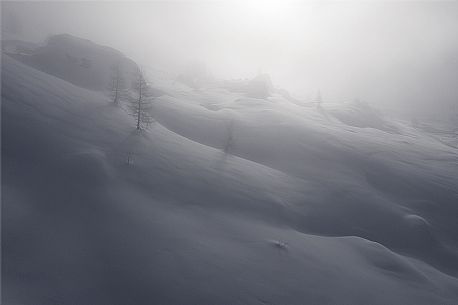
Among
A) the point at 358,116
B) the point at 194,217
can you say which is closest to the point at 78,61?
the point at 194,217

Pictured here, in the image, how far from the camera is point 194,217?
27844 millimetres

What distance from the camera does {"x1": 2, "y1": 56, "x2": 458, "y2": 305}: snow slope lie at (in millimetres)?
20594

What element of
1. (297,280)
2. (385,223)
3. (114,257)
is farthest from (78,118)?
(385,223)

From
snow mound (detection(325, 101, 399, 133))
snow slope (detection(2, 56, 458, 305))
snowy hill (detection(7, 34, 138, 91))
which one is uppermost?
snowy hill (detection(7, 34, 138, 91))

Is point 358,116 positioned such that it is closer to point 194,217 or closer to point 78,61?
point 78,61

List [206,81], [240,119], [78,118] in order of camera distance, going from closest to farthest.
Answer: [78,118] < [240,119] < [206,81]

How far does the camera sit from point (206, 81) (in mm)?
120625

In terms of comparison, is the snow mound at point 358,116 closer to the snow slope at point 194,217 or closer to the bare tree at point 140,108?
the snow slope at point 194,217

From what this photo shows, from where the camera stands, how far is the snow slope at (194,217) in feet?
67.6

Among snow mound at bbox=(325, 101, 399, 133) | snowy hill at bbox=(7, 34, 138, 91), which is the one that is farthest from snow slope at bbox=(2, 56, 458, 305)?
snow mound at bbox=(325, 101, 399, 133)

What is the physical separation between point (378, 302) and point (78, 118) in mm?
34110

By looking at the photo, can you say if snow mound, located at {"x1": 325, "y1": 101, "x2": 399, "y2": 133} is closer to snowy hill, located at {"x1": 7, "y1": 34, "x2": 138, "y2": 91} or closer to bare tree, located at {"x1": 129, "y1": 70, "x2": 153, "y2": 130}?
snowy hill, located at {"x1": 7, "y1": 34, "x2": 138, "y2": 91}

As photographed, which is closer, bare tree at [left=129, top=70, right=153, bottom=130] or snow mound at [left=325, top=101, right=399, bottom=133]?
bare tree at [left=129, top=70, right=153, bottom=130]

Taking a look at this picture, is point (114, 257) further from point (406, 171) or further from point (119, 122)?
point (406, 171)
